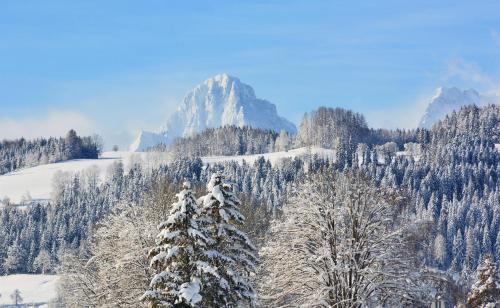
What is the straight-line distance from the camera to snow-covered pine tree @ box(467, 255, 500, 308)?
48469 millimetres

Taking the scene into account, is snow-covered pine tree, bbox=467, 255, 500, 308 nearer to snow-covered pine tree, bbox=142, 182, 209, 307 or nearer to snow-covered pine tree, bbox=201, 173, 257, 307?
snow-covered pine tree, bbox=201, 173, 257, 307

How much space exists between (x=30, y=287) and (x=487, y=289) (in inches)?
4951

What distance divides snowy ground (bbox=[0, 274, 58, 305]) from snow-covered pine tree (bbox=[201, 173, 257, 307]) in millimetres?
110489

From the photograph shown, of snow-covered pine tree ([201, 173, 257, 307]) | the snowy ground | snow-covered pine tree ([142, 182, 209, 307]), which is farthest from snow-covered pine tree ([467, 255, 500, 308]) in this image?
the snowy ground

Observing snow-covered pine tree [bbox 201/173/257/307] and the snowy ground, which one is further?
the snowy ground

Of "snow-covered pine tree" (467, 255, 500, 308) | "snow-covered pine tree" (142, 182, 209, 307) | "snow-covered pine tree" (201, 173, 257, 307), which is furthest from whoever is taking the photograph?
"snow-covered pine tree" (467, 255, 500, 308)

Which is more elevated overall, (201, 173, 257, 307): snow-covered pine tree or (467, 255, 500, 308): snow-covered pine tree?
(201, 173, 257, 307): snow-covered pine tree

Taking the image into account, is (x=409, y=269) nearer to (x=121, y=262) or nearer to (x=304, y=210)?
(x=304, y=210)

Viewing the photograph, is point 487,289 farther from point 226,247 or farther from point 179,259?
point 179,259

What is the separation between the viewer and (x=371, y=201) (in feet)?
Answer: 120

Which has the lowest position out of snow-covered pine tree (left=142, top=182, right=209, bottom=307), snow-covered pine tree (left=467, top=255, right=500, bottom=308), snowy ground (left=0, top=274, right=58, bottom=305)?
snowy ground (left=0, top=274, right=58, bottom=305)

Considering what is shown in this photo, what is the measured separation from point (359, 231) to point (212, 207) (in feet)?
31.3

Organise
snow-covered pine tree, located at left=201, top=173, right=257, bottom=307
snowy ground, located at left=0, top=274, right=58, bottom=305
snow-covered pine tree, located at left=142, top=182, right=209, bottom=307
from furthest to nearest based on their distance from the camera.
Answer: snowy ground, located at left=0, top=274, right=58, bottom=305, snow-covered pine tree, located at left=201, top=173, right=257, bottom=307, snow-covered pine tree, located at left=142, top=182, right=209, bottom=307

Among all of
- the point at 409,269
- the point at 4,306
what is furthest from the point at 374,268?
the point at 4,306
